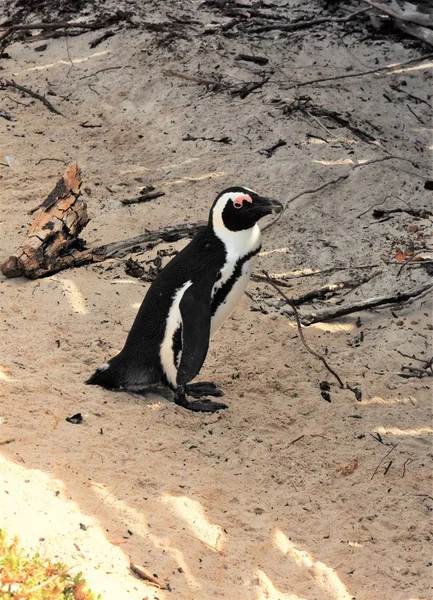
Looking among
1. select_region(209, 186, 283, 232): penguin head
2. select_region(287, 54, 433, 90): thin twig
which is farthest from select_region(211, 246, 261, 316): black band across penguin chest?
select_region(287, 54, 433, 90): thin twig

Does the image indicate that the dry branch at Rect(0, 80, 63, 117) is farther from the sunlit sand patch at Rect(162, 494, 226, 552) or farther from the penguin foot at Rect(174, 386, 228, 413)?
the sunlit sand patch at Rect(162, 494, 226, 552)

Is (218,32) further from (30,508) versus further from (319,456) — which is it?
(30,508)

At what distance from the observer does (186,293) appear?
3393mm

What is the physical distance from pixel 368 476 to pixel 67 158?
3.46 metres

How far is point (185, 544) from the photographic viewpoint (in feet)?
8.39

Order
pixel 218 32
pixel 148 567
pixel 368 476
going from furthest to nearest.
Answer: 1. pixel 218 32
2. pixel 368 476
3. pixel 148 567

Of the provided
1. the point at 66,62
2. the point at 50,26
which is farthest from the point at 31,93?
the point at 50,26

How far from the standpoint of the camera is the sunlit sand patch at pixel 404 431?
3.44 m

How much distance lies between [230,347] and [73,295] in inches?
32.7

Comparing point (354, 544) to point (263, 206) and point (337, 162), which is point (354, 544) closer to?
point (263, 206)

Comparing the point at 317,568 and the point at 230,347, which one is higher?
the point at 317,568

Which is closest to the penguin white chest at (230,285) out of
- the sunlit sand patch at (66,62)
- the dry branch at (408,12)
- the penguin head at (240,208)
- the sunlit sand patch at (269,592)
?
the penguin head at (240,208)

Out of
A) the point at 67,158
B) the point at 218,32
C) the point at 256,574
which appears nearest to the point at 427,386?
the point at 256,574

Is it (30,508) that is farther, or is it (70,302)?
(70,302)
